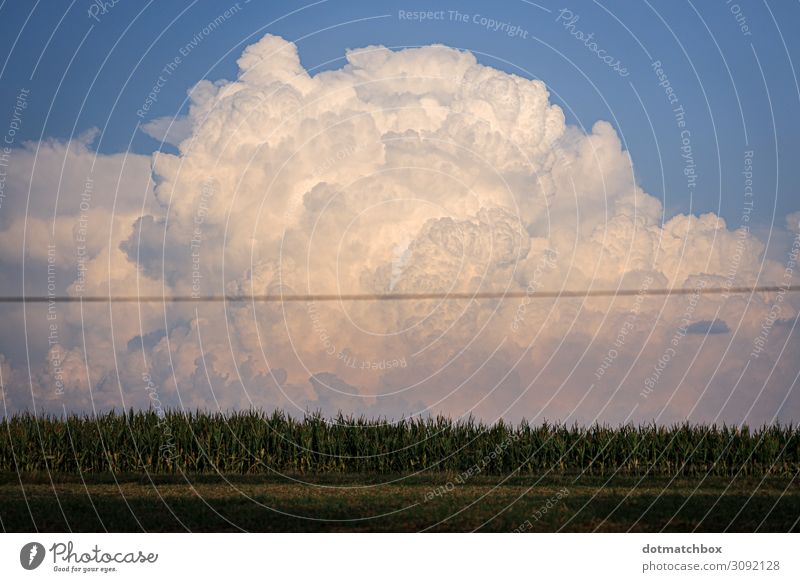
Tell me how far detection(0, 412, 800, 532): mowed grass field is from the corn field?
45 mm

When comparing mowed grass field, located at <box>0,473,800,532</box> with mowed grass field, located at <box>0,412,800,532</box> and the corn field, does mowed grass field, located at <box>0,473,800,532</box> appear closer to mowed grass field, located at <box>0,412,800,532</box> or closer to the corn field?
mowed grass field, located at <box>0,412,800,532</box>

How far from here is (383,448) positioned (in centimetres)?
2964

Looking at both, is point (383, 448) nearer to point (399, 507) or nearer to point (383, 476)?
point (383, 476)

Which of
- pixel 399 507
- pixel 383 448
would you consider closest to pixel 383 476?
pixel 383 448

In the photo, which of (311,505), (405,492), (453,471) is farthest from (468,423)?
(311,505)

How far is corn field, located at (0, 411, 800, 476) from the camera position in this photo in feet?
93.9

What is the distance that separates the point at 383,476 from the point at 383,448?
3304 mm

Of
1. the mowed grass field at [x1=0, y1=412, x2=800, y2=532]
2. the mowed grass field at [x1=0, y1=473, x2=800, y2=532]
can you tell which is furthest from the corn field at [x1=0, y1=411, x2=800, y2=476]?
the mowed grass field at [x1=0, y1=473, x2=800, y2=532]

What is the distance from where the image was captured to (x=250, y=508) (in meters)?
19.2

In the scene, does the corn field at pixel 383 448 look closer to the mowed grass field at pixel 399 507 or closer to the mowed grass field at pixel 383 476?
the mowed grass field at pixel 383 476

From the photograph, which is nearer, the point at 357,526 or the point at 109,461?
the point at 357,526

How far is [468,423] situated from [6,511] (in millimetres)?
14231
